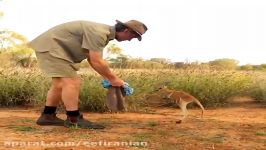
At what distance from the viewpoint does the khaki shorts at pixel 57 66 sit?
541 centimetres

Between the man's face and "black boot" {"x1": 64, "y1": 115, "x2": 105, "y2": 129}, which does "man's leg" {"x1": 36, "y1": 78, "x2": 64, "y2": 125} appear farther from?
the man's face

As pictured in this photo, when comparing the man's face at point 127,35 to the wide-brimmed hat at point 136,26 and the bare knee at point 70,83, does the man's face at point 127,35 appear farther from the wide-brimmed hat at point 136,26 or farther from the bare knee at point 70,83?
the bare knee at point 70,83

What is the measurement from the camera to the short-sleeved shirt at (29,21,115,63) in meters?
5.34

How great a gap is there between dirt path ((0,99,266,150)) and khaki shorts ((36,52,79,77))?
62 cm

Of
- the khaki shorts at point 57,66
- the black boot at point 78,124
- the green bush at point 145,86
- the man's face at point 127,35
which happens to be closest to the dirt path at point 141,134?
the black boot at point 78,124

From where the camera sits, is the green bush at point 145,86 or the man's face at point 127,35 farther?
the green bush at point 145,86

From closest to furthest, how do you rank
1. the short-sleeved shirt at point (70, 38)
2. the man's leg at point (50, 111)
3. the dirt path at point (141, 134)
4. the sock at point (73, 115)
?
the dirt path at point (141, 134), the short-sleeved shirt at point (70, 38), the sock at point (73, 115), the man's leg at point (50, 111)

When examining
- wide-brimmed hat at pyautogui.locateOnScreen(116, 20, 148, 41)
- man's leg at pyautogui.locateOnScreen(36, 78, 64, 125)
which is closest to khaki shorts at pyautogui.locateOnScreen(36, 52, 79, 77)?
Result: man's leg at pyautogui.locateOnScreen(36, 78, 64, 125)

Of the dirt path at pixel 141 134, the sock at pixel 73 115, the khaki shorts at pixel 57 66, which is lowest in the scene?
the dirt path at pixel 141 134

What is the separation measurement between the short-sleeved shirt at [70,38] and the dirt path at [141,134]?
0.85m

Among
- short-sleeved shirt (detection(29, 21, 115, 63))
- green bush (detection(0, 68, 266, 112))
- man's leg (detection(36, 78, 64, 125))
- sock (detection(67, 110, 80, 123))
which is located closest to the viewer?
short-sleeved shirt (detection(29, 21, 115, 63))

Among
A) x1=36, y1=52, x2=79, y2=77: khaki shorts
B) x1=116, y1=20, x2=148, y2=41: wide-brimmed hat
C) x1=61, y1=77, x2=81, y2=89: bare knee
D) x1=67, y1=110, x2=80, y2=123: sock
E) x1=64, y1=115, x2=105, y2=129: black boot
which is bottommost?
x1=64, y1=115, x2=105, y2=129: black boot

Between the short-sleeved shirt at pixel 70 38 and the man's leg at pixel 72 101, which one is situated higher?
the short-sleeved shirt at pixel 70 38

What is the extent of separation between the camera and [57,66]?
541cm
